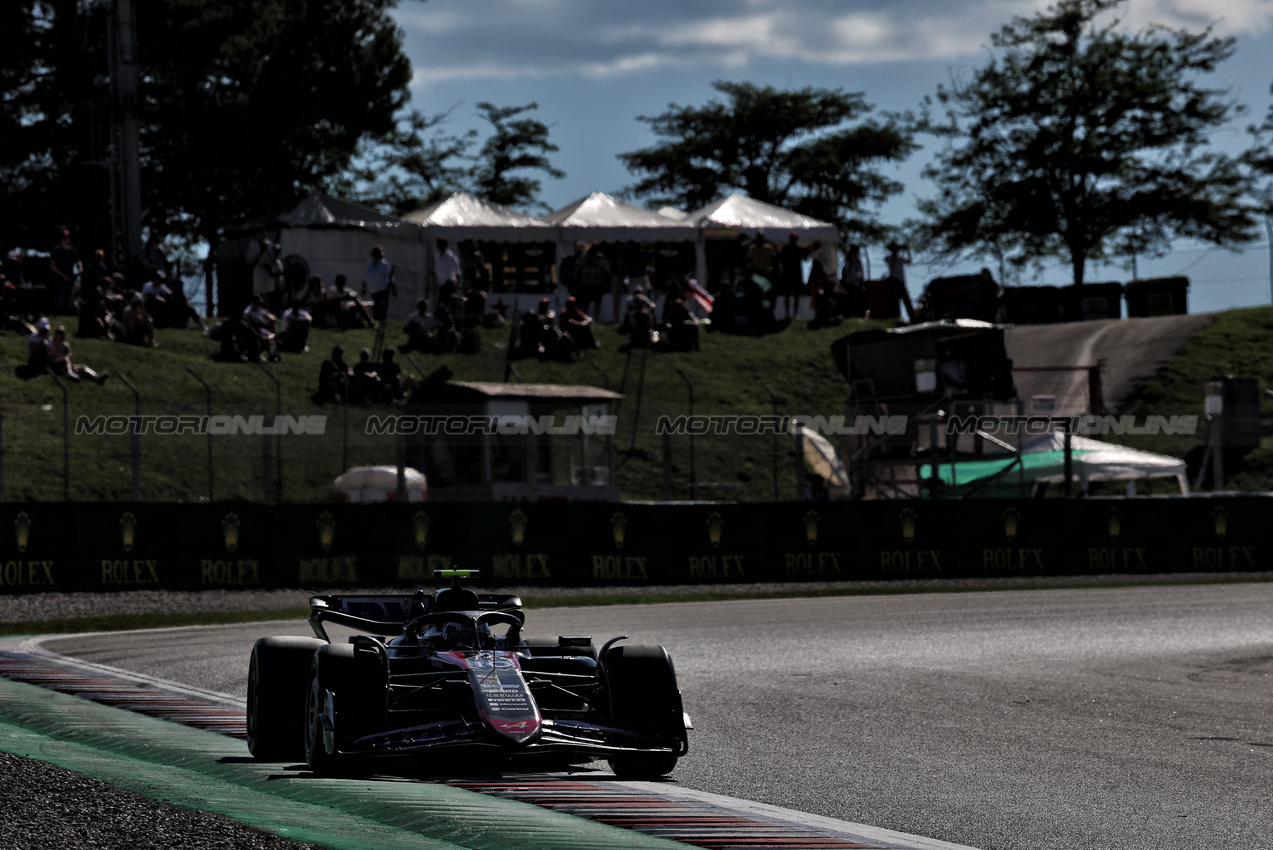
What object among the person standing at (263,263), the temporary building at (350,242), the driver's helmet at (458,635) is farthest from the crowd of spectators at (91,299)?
the driver's helmet at (458,635)

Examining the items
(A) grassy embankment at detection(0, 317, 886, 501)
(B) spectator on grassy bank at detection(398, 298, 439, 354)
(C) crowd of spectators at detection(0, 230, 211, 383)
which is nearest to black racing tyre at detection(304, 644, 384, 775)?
(A) grassy embankment at detection(0, 317, 886, 501)

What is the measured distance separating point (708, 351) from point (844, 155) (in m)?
29.8

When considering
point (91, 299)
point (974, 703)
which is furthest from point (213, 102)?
point (974, 703)

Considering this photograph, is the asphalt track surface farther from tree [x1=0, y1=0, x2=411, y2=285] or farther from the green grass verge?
tree [x1=0, y1=0, x2=411, y2=285]

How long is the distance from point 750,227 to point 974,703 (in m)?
28.9

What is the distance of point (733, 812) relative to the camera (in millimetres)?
6703

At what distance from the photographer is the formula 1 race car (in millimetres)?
7305

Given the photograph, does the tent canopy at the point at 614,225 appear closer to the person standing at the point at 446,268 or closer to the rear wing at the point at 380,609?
the person standing at the point at 446,268

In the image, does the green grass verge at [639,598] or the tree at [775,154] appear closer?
the green grass verge at [639,598]

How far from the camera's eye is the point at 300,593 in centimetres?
1978

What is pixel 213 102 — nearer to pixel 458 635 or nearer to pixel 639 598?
pixel 639 598

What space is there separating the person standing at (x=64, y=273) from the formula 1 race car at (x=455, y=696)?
76.8 ft

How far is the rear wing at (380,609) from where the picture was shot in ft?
28.3

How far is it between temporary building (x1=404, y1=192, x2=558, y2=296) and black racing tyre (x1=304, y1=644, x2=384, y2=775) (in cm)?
2948
